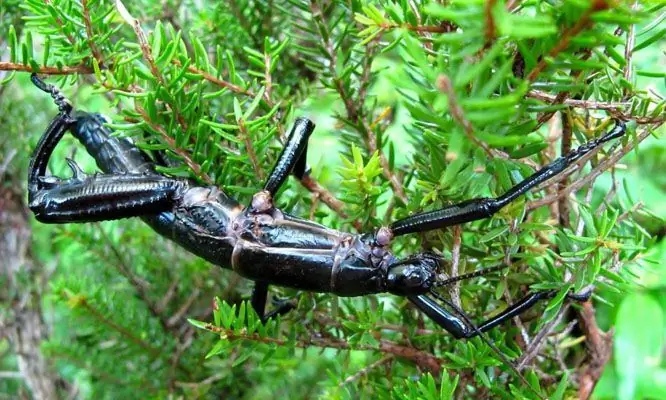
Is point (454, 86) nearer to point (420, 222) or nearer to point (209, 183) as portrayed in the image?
point (420, 222)

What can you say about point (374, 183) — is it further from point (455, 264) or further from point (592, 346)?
point (592, 346)

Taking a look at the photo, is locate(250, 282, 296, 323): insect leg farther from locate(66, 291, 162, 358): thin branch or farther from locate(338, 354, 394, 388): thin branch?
locate(66, 291, 162, 358): thin branch

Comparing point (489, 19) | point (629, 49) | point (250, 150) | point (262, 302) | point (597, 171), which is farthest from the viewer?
point (262, 302)

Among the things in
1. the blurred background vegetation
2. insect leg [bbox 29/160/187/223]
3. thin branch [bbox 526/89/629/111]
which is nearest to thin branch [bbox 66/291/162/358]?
the blurred background vegetation

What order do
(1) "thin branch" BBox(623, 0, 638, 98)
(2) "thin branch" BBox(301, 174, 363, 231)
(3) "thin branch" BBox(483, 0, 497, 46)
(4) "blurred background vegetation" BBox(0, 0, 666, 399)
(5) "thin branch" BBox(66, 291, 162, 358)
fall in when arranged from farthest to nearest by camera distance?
(5) "thin branch" BBox(66, 291, 162, 358), (2) "thin branch" BBox(301, 174, 363, 231), (1) "thin branch" BBox(623, 0, 638, 98), (4) "blurred background vegetation" BBox(0, 0, 666, 399), (3) "thin branch" BBox(483, 0, 497, 46)

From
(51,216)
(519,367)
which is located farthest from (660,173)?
(51,216)

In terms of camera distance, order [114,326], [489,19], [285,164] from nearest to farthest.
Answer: [489,19], [285,164], [114,326]

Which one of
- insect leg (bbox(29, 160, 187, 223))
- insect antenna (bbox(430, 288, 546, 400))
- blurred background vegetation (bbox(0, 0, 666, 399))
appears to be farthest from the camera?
insect leg (bbox(29, 160, 187, 223))

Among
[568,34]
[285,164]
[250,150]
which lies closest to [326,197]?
[285,164]
